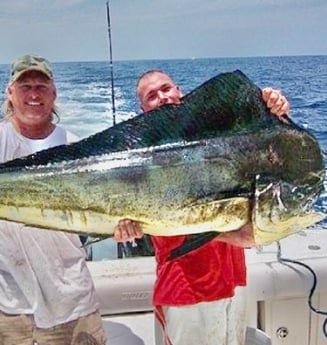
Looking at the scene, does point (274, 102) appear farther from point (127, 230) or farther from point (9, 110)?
point (9, 110)

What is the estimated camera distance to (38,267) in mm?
2133

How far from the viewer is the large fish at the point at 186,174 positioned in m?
1.60

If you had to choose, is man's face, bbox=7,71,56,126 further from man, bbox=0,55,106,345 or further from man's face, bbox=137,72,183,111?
man's face, bbox=137,72,183,111

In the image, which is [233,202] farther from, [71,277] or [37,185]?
[71,277]

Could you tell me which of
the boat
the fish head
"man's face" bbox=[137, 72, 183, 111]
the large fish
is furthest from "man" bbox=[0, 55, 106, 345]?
the fish head

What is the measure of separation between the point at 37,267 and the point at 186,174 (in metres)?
0.77

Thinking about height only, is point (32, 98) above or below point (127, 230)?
above

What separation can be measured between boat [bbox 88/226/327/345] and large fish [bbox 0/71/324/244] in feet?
4.11

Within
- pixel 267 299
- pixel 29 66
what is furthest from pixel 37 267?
pixel 267 299

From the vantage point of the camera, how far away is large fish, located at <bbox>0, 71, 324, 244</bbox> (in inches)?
62.9

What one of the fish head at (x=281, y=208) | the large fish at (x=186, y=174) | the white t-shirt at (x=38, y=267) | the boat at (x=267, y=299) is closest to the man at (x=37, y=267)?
the white t-shirt at (x=38, y=267)

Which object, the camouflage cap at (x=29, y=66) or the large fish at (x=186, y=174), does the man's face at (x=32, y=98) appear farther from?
the large fish at (x=186, y=174)

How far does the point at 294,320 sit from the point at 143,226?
1.56m

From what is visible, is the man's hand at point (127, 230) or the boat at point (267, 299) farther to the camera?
the boat at point (267, 299)
